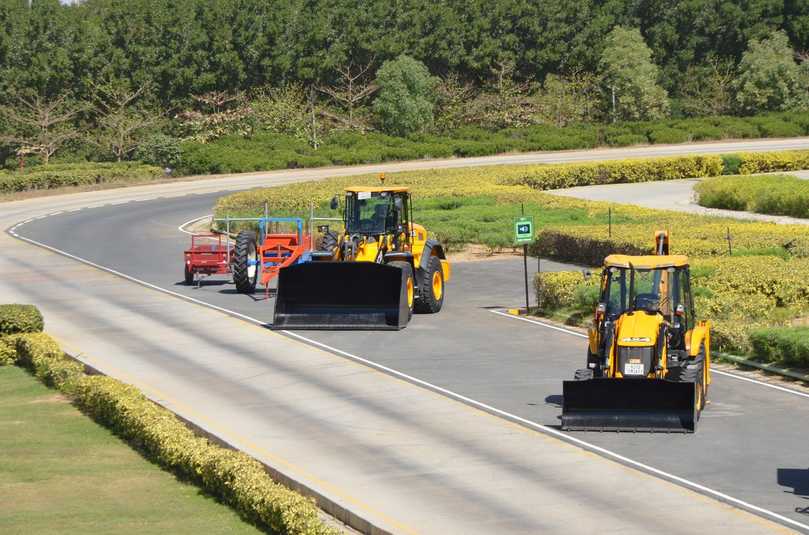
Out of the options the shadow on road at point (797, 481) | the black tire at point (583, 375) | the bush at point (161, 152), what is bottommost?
the shadow on road at point (797, 481)

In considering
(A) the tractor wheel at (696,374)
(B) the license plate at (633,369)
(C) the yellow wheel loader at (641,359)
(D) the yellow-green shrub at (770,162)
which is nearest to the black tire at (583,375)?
(C) the yellow wheel loader at (641,359)

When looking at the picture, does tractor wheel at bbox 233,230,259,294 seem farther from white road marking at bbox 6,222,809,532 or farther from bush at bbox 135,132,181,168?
bush at bbox 135,132,181,168

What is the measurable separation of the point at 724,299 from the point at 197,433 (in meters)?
13.3

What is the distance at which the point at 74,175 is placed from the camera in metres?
80.3

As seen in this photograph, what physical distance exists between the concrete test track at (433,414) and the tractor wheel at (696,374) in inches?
21.6

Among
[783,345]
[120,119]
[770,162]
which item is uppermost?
[120,119]

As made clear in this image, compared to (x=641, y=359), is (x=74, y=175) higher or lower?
higher

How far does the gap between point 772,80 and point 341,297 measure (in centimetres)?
7385

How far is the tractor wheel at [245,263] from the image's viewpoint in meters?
37.8

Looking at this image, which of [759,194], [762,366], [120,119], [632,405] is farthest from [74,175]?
[632,405]

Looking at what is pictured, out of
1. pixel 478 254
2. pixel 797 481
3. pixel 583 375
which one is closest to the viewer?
pixel 797 481

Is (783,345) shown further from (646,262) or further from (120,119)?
(120,119)

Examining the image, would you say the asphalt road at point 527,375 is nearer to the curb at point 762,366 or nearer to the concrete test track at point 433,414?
the concrete test track at point 433,414

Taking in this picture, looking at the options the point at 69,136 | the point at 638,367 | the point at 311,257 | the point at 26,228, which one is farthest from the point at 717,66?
the point at 638,367
